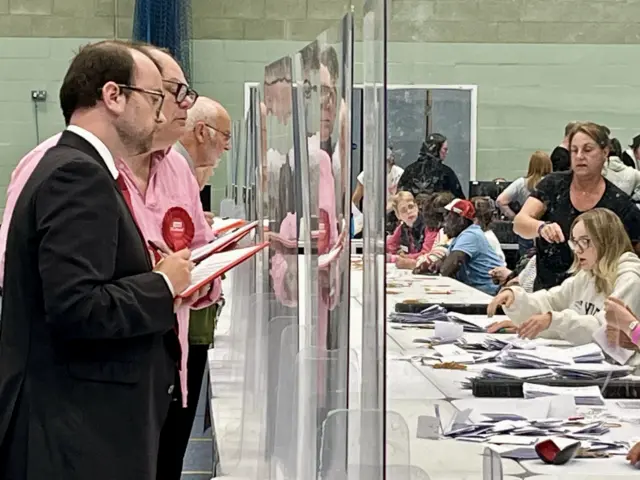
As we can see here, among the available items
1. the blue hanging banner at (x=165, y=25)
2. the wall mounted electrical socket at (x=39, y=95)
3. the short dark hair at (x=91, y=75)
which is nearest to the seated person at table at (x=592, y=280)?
the short dark hair at (x=91, y=75)

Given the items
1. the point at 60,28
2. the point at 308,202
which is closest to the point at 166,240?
the point at 308,202

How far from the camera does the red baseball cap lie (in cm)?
165

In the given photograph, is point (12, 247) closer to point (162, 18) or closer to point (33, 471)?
point (33, 471)

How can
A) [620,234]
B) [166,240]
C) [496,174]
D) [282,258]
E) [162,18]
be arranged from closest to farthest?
[620,234] → [496,174] → [282,258] → [166,240] → [162,18]

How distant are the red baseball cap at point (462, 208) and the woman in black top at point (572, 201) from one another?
11cm

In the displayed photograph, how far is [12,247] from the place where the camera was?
1.65 metres

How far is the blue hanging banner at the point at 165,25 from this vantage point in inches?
313

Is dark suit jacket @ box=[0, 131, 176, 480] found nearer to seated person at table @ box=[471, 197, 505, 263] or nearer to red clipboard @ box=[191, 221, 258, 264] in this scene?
red clipboard @ box=[191, 221, 258, 264]

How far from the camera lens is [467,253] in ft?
6.41

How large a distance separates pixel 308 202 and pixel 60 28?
280 inches

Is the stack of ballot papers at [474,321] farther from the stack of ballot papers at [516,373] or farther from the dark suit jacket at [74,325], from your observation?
the dark suit jacket at [74,325]

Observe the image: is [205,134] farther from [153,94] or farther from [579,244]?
[579,244]

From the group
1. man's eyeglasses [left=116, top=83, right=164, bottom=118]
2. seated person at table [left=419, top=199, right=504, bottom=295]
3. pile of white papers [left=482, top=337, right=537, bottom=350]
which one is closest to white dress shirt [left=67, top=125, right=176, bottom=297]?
man's eyeglasses [left=116, top=83, right=164, bottom=118]

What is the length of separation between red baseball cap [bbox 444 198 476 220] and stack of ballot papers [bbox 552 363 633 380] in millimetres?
438
